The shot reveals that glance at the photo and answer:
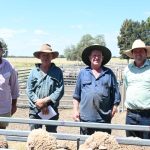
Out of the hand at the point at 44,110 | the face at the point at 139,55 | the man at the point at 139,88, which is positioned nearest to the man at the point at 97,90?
the man at the point at 139,88

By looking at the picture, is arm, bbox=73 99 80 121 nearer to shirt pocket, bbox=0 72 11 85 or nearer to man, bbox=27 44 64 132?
man, bbox=27 44 64 132

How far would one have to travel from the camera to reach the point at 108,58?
479 cm

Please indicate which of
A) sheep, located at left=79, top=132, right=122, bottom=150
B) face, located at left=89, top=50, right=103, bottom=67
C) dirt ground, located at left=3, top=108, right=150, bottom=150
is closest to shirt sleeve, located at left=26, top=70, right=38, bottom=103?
face, located at left=89, top=50, right=103, bottom=67

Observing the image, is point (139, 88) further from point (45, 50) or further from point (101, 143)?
point (101, 143)

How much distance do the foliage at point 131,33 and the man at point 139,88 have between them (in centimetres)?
6088

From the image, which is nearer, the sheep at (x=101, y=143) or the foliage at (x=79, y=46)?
the sheep at (x=101, y=143)

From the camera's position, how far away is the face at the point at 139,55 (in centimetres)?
473

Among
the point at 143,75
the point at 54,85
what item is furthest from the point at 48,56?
the point at 143,75

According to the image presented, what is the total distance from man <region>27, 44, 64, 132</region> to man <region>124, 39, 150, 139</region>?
2.90 ft

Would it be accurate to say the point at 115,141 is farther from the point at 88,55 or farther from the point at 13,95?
the point at 13,95

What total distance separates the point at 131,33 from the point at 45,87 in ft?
210

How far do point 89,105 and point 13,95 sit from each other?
41.7 inches

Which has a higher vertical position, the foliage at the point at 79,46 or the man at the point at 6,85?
the foliage at the point at 79,46

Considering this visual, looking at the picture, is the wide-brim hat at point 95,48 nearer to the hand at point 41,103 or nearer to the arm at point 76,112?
the arm at point 76,112
